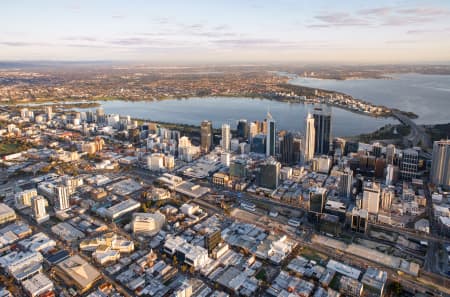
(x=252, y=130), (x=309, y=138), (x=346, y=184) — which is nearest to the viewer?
(x=346, y=184)

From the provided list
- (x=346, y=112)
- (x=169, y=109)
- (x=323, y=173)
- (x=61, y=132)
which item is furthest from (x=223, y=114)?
(x=323, y=173)

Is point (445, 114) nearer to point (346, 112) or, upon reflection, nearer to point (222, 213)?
point (346, 112)

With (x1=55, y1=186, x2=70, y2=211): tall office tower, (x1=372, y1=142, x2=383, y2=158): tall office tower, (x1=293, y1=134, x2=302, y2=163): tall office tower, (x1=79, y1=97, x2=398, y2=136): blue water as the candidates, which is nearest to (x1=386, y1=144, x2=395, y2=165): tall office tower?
(x1=372, y1=142, x2=383, y2=158): tall office tower

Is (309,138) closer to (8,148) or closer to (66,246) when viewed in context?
(66,246)

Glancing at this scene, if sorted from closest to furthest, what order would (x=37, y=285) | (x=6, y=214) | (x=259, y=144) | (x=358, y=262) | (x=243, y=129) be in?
(x=37, y=285)
(x=358, y=262)
(x=6, y=214)
(x=259, y=144)
(x=243, y=129)

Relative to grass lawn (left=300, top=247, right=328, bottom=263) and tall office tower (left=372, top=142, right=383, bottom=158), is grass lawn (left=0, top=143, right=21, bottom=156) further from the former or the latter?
tall office tower (left=372, top=142, right=383, bottom=158)

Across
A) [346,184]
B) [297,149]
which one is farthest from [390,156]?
[297,149]

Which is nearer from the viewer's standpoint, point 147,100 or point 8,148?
point 8,148
